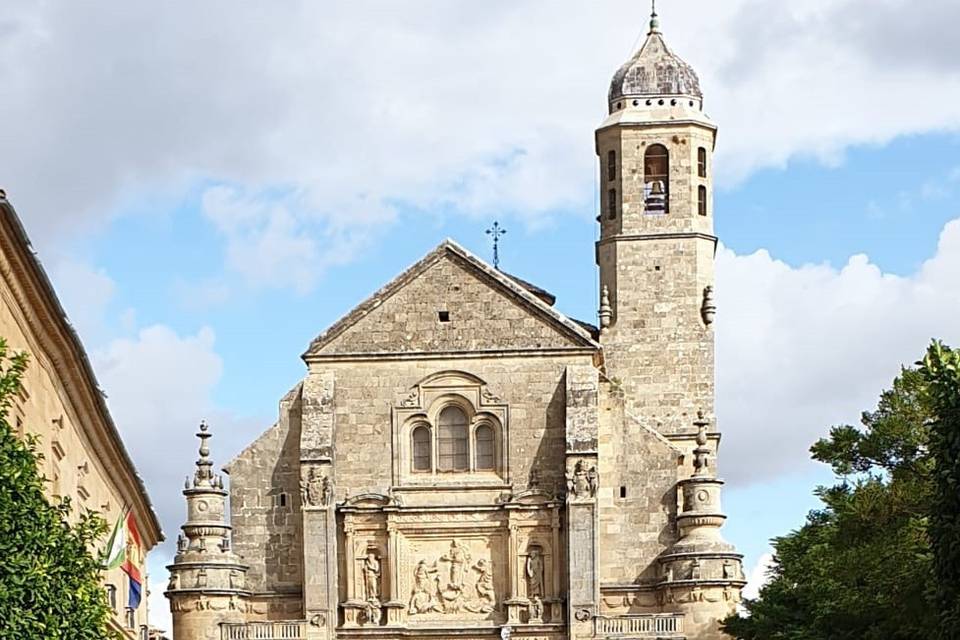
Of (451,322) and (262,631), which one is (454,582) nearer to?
(262,631)

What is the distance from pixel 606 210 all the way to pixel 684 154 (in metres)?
2.75

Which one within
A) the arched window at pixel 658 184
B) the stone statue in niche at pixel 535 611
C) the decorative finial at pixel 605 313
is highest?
the arched window at pixel 658 184

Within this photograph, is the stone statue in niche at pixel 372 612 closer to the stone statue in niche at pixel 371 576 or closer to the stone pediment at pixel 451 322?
the stone statue in niche at pixel 371 576

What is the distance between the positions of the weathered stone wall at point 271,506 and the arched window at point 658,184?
12485 mm

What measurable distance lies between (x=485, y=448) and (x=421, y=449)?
165 cm

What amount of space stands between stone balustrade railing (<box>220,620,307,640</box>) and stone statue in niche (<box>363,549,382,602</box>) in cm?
201

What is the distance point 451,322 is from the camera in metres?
65.3

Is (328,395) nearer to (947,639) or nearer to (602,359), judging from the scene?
(602,359)

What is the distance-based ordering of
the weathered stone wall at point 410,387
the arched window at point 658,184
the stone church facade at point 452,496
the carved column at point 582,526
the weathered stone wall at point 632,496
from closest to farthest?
the carved column at point 582,526 < the stone church facade at point 452,496 < the weathered stone wall at point 632,496 < the weathered stone wall at point 410,387 < the arched window at point 658,184

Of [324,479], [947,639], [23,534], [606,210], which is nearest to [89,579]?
[23,534]

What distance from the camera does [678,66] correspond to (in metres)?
72.6

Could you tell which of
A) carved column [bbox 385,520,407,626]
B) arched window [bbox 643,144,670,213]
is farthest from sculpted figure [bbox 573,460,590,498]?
arched window [bbox 643,144,670,213]

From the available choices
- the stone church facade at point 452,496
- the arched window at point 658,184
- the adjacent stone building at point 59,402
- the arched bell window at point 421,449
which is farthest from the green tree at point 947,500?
the arched window at point 658,184

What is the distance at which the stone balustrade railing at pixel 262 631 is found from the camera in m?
62.6
